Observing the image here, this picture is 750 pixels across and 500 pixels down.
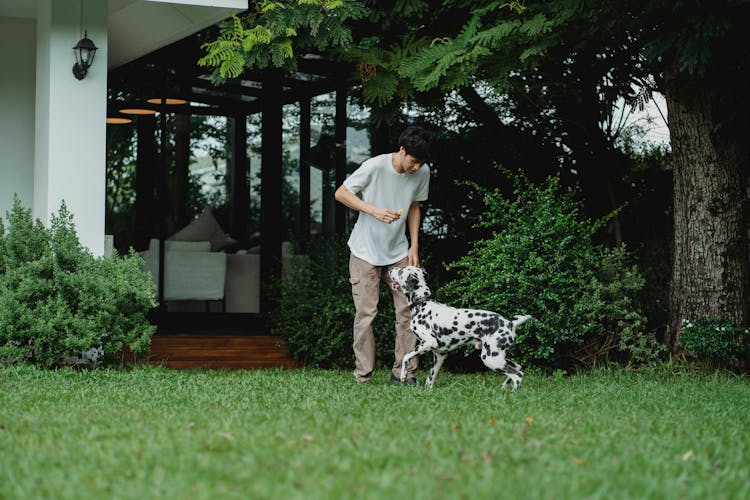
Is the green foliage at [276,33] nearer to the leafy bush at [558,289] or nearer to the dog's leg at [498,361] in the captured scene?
the leafy bush at [558,289]

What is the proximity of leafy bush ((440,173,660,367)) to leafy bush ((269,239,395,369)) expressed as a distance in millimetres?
844

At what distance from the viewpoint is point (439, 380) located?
7.77 meters

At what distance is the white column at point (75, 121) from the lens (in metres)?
8.38

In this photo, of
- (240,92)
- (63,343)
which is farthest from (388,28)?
(63,343)

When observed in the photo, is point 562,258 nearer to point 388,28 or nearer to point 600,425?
point 388,28

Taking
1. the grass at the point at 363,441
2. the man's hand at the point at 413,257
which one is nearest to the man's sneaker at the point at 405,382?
the grass at the point at 363,441

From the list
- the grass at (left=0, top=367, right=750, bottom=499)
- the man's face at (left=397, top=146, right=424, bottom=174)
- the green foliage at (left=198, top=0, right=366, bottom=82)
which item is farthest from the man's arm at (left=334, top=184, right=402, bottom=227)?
the green foliage at (left=198, top=0, right=366, bottom=82)

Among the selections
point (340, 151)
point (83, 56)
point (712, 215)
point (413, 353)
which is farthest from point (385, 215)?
point (340, 151)

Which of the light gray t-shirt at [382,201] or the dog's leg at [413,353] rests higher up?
the light gray t-shirt at [382,201]

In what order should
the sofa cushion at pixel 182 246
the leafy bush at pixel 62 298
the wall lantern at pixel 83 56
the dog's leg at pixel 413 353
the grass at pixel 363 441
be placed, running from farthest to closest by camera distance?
the sofa cushion at pixel 182 246 → the wall lantern at pixel 83 56 → the leafy bush at pixel 62 298 → the dog's leg at pixel 413 353 → the grass at pixel 363 441

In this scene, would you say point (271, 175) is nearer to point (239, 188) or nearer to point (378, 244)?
point (239, 188)

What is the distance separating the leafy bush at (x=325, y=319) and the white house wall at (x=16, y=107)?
2.98 metres

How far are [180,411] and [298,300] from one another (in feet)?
14.6

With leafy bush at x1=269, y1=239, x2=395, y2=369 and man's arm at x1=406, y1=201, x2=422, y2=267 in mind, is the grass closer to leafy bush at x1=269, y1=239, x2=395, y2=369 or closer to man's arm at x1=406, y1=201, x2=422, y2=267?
man's arm at x1=406, y1=201, x2=422, y2=267
